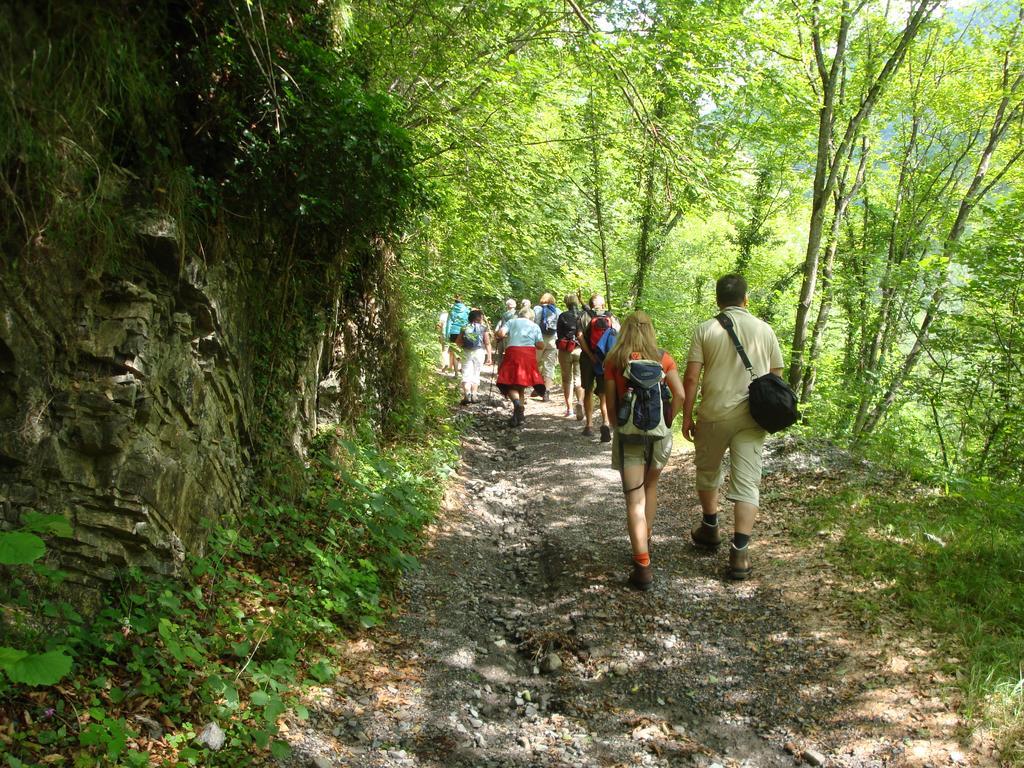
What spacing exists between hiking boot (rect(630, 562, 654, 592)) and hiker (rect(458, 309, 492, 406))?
7.82m

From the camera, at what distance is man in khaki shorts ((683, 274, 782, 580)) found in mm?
5188

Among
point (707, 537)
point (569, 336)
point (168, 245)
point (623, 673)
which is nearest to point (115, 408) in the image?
point (168, 245)

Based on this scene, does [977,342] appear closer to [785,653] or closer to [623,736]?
[785,653]

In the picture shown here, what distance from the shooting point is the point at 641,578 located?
513 cm

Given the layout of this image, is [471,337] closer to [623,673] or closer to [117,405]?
[623,673]

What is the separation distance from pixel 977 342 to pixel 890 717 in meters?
7.08

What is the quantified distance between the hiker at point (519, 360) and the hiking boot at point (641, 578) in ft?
20.5

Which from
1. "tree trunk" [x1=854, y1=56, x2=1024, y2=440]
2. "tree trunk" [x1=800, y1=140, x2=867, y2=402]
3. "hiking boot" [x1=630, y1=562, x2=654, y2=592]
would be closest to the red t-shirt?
"hiking boot" [x1=630, y1=562, x2=654, y2=592]

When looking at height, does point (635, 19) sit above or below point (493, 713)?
above

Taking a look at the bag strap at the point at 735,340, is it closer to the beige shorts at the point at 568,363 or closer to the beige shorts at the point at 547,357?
the beige shorts at the point at 568,363

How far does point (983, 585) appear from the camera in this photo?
14.9ft

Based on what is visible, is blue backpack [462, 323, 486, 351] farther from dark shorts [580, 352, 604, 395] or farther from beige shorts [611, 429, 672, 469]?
beige shorts [611, 429, 672, 469]

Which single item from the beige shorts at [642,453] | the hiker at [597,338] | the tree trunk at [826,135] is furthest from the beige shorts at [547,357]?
the beige shorts at [642,453]

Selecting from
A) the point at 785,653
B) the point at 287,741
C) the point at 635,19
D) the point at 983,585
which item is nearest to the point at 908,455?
the point at 983,585
